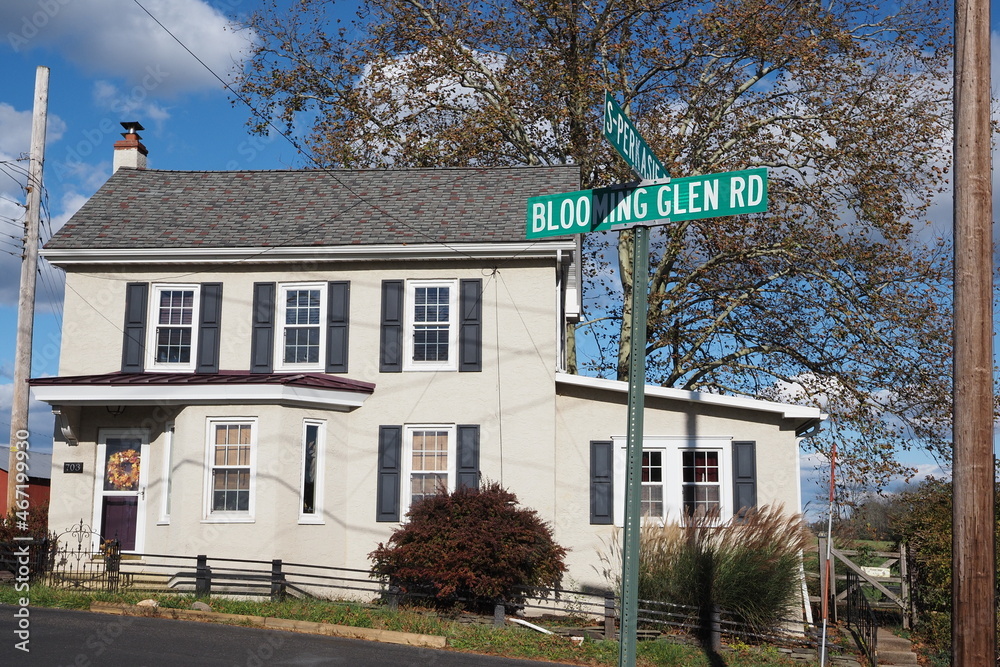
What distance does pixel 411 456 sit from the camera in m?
17.0

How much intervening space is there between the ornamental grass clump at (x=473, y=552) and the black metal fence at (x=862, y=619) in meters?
4.58

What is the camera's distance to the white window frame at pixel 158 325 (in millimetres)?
17547

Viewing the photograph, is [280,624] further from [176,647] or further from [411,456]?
[411,456]

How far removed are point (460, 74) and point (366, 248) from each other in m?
11.2

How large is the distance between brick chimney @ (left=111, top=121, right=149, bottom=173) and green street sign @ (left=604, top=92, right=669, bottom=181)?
17.6m

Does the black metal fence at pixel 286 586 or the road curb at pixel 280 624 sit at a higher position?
the black metal fence at pixel 286 586

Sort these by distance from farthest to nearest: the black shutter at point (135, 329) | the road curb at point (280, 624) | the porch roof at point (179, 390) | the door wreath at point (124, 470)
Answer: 1. the black shutter at point (135, 329)
2. the door wreath at point (124, 470)
3. the porch roof at point (179, 390)
4. the road curb at point (280, 624)

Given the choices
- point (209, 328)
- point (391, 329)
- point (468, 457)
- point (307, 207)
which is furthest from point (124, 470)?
point (468, 457)

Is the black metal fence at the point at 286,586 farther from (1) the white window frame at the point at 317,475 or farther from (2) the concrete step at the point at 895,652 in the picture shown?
(2) the concrete step at the point at 895,652

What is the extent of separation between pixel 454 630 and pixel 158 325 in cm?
824

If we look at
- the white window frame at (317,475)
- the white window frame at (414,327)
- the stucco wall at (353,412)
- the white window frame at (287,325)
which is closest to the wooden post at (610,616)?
the stucco wall at (353,412)

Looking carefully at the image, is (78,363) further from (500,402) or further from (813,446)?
(813,446)

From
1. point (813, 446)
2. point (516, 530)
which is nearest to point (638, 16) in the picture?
point (813, 446)

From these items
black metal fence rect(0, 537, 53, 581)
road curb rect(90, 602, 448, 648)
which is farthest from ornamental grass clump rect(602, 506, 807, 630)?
black metal fence rect(0, 537, 53, 581)
